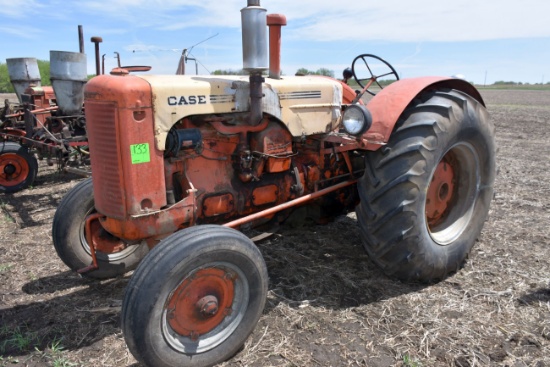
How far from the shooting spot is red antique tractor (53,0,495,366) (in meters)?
2.40

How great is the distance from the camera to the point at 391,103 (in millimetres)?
3145

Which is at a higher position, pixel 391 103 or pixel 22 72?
pixel 22 72

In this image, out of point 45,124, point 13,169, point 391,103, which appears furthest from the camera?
point 45,124

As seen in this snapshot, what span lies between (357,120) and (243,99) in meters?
0.77

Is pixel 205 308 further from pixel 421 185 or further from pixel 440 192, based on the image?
pixel 440 192

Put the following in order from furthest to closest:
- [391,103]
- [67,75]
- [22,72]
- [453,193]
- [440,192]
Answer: [22,72], [67,75], [453,193], [440,192], [391,103]

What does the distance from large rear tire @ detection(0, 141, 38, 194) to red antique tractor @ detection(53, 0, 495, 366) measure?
3.83 meters

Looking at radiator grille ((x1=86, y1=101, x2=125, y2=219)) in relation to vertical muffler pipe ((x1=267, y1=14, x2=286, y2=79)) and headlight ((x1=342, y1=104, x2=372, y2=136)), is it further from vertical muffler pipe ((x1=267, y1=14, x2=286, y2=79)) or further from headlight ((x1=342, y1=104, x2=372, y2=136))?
headlight ((x1=342, y1=104, x2=372, y2=136))

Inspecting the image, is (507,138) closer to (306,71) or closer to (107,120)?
(306,71)

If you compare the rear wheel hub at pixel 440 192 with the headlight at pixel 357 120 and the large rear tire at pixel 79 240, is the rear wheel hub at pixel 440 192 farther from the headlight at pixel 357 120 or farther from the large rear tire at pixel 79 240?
the large rear tire at pixel 79 240

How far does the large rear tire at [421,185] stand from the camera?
2.97 meters

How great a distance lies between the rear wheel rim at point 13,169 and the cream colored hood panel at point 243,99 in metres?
4.72

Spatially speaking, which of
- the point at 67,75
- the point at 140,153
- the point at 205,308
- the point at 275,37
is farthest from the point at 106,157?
the point at 67,75

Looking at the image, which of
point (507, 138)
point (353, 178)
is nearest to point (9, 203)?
point (353, 178)
